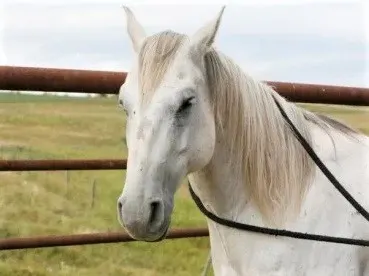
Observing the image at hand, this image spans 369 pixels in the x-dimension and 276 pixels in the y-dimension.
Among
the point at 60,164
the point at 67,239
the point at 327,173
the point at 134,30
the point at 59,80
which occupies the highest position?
the point at 134,30

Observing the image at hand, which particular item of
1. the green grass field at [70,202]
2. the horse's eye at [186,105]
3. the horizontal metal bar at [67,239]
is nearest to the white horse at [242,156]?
the horse's eye at [186,105]

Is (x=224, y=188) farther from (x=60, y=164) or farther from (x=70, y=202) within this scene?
(x=70, y=202)

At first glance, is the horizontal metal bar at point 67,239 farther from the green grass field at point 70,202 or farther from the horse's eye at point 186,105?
the horse's eye at point 186,105

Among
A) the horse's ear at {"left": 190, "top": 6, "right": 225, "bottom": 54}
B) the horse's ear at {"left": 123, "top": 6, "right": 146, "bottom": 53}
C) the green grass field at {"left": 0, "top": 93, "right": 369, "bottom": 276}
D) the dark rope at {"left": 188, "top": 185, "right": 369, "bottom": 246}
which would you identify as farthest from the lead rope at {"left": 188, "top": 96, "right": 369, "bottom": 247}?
the green grass field at {"left": 0, "top": 93, "right": 369, "bottom": 276}

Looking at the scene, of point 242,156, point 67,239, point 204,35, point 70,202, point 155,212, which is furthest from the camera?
point 70,202

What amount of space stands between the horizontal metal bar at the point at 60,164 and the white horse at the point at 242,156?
2.44 ft

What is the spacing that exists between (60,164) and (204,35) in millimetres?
1002

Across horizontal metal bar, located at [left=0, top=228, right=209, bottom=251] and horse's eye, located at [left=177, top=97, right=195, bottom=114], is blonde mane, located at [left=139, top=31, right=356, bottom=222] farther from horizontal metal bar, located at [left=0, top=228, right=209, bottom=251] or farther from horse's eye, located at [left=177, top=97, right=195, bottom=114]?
horizontal metal bar, located at [left=0, top=228, right=209, bottom=251]

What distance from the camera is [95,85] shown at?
1.61 m

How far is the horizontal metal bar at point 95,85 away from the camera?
56.3 inches

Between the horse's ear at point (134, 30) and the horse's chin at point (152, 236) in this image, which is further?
the horse's ear at point (134, 30)

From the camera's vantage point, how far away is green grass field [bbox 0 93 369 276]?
9.72ft

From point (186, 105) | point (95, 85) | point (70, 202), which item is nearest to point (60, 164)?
point (95, 85)

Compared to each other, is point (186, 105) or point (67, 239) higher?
point (186, 105)
